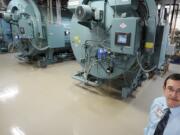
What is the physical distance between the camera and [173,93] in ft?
3.14

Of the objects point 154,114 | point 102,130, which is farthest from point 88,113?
point 154,114

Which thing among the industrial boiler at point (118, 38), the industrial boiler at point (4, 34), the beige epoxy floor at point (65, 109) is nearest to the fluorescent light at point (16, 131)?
the beige epoxy floor at point (65, 109)

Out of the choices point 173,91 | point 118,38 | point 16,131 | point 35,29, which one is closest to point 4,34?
point 35,29

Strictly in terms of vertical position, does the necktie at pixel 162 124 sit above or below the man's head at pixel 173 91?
below

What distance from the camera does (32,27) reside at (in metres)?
4.89

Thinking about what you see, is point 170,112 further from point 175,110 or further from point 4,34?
point 4,34

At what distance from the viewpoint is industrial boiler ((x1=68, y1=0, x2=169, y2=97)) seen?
238 centimetres

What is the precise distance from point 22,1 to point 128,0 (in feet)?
13.9

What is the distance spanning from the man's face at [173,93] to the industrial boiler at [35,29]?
4.70 meters

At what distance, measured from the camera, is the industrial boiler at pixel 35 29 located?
500 centimetres

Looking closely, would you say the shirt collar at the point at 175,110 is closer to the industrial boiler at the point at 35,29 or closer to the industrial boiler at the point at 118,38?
the industrial boiler at the point at 118,38

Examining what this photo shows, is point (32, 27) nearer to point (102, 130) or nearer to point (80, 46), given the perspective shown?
point (80, 46)

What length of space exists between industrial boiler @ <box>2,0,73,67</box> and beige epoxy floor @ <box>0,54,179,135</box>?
158cm

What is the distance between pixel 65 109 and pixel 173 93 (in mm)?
2046
